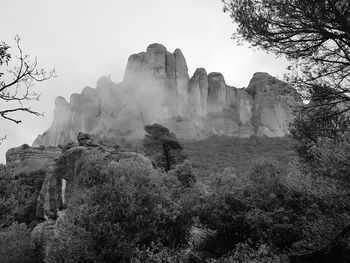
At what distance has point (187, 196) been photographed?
24078mm

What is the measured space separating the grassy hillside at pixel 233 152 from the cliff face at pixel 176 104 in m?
8.07

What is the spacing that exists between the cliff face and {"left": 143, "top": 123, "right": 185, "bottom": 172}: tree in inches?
1625

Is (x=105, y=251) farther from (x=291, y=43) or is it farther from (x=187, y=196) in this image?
(x=291, y=43)

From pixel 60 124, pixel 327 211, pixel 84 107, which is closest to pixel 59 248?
pixel 327 211

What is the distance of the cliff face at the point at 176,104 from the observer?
9100cm

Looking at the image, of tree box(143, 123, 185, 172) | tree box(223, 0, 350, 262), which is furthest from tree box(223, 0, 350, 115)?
tree box(143, 123, 185, 172)

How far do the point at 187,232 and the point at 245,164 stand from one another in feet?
126

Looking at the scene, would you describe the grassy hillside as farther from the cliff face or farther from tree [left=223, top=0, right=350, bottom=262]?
tree [left=223, top=0, right=350, bottom=262]

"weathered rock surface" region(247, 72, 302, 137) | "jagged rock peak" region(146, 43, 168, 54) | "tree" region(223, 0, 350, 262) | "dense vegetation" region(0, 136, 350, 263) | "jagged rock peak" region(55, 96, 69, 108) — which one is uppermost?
"jagged rock peak" region(146, 43, 168, 54)

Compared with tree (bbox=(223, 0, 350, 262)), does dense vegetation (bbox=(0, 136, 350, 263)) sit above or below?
below

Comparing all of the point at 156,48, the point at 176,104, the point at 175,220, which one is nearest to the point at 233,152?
the point at 176,104

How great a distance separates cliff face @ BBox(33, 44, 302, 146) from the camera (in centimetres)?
9100

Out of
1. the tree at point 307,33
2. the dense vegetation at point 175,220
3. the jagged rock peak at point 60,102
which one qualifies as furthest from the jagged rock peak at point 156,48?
the tree at point 307,33

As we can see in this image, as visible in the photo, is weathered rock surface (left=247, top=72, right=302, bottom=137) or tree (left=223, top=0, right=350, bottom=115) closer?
tree (left=223, top=0, right=350, bottom=115)
